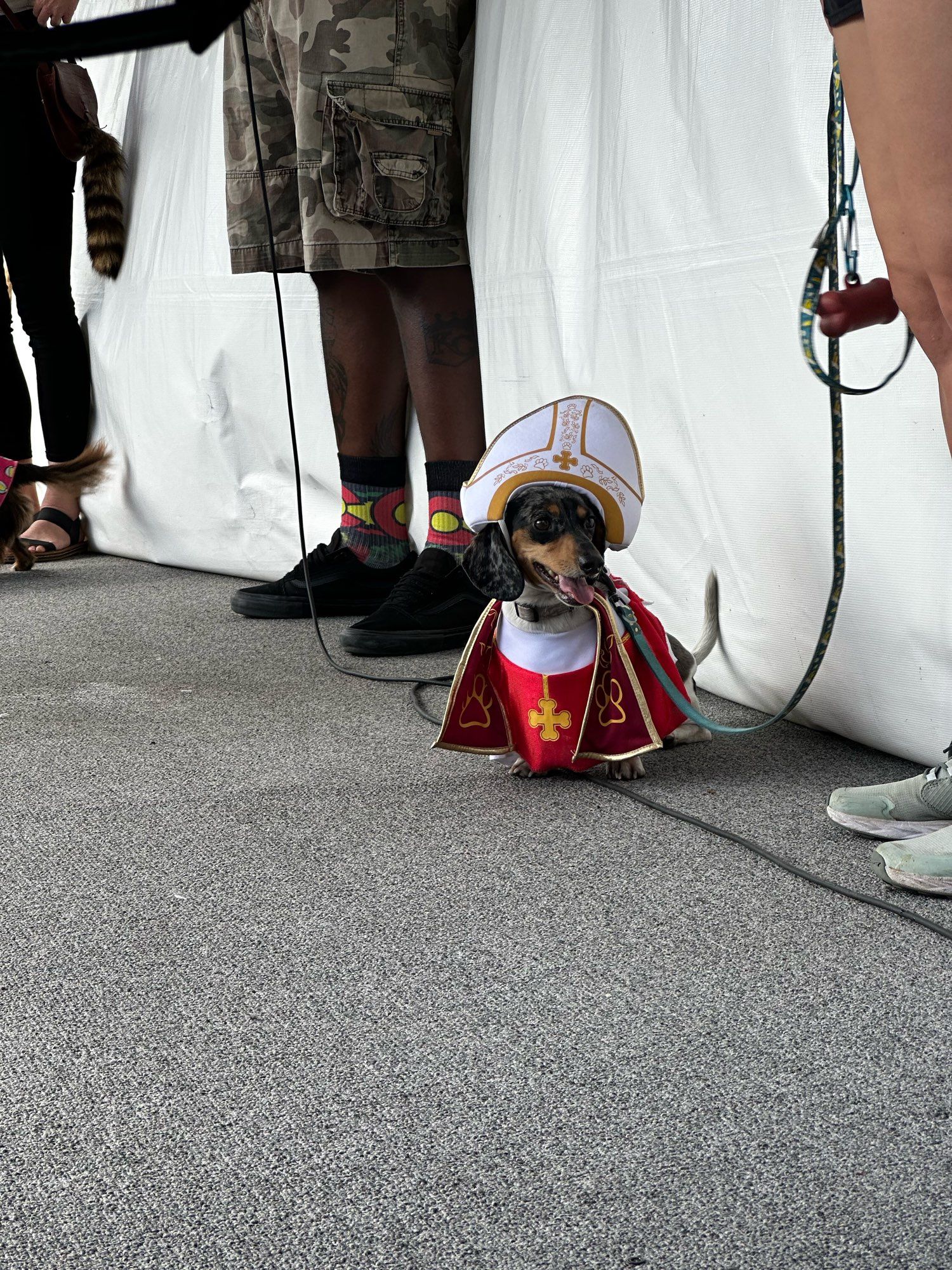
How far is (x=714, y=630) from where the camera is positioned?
5.19 feet

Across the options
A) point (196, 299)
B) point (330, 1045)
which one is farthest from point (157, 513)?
point (330, 1045)

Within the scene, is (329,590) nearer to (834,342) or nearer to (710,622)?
(710,622)

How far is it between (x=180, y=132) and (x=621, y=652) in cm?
193

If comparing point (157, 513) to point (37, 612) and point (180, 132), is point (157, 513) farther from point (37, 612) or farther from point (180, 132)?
point (180, 132)

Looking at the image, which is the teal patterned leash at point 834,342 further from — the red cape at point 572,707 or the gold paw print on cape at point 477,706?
the gold paw print on cape at point 477,706

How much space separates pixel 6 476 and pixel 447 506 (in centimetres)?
111

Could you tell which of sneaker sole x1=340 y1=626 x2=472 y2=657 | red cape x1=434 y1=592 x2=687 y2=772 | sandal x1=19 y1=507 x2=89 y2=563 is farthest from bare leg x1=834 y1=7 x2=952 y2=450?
sandal x1=19 y1=507 x2=89 y2=563

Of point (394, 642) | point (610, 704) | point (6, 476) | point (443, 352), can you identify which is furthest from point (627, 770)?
point (6, 476)

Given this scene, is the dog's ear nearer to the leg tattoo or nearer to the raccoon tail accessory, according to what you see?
the leg tattoo

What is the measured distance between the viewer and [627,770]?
4.39 ft

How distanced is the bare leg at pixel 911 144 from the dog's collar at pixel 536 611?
0.49 m

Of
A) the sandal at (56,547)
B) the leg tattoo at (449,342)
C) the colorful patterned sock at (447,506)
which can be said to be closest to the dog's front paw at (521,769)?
the colorful patterned sock at (447,506)

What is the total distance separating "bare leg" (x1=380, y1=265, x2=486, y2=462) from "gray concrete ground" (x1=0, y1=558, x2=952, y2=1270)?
2.46ft

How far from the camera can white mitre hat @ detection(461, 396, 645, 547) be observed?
128 centimetres
